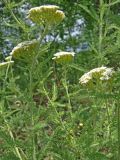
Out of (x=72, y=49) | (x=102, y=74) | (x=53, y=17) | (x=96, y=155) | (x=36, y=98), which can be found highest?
(x=53, y=17)

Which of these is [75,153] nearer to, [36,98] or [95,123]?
[95,123]

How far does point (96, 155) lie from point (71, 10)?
6388 millimetres

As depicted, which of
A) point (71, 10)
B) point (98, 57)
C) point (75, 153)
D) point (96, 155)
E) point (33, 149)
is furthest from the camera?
point (71, 10)

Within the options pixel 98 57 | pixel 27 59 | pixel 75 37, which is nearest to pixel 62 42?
pixel 75 37

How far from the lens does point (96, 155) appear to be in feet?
7.23

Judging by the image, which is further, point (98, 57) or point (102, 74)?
point (98, 57)

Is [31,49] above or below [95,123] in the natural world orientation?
above

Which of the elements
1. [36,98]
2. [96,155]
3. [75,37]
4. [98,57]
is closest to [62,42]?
[75,37]

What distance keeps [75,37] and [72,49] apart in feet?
1.16

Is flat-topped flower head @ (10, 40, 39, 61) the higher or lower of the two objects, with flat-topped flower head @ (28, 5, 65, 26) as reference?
lower

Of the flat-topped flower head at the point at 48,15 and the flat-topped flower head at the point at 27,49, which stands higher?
the flat-topped flower head at the point at 48,15

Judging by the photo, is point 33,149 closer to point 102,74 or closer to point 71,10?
point 102,74

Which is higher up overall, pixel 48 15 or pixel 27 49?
pixel 48 15

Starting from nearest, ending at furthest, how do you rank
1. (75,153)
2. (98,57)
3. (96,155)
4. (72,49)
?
1. (96,155)
2. (75,153)
3. (98,57)
4. (72,49)
